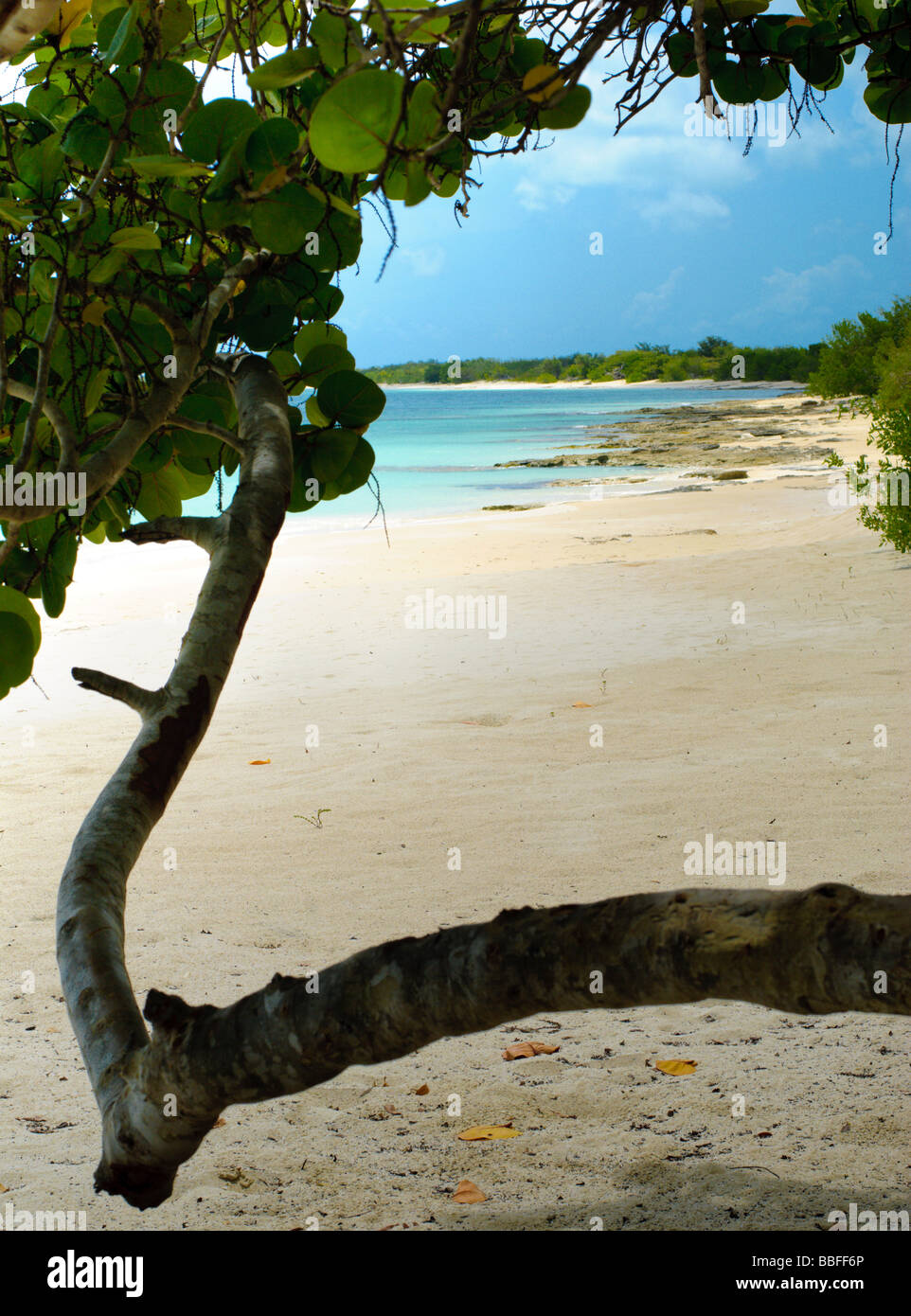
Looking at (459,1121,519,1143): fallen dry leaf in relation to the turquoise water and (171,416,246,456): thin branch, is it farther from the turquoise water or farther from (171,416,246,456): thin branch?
(171,416,246,456): thin branch

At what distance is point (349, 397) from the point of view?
4.81 ft

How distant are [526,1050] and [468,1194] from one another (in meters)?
0.70

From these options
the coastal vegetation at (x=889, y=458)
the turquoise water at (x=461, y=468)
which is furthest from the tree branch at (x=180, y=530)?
the coastal vegetation at (x=889, y=458)

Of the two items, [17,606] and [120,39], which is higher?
[120,39]

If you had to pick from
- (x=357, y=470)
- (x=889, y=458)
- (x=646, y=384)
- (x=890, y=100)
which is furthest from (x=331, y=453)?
(x=646, y=384)

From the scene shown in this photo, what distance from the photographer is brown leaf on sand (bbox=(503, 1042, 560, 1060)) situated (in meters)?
3.05

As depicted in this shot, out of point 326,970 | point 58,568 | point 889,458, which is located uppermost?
point 889,458

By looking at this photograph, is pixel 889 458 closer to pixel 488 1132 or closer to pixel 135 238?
pixel 488 1132

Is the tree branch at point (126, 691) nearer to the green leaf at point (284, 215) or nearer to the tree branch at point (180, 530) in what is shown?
the tree branch at point (180, 530)

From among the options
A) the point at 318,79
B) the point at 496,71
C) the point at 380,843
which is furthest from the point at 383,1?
the point at 380,843

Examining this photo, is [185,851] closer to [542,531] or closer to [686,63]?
[686,63]

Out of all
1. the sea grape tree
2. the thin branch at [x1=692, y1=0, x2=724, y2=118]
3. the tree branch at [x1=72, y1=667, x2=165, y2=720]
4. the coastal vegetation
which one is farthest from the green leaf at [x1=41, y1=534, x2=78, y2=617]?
the coastal vegetation

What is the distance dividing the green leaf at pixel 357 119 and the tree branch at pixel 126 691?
0.62 metres

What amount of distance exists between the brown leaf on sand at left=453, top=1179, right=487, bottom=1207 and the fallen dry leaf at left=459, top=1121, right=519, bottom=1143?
177mm
